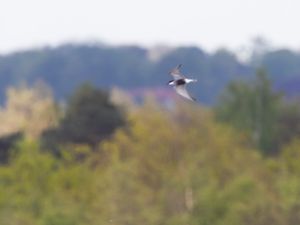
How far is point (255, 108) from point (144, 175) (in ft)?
102

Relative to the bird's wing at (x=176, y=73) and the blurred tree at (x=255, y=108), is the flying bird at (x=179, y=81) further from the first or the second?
the blurred tree at (x=255, y=108)

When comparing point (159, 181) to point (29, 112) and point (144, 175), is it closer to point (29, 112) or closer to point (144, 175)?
point (144, 175)

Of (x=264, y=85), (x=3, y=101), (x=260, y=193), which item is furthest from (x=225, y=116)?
(x=3, y=101)

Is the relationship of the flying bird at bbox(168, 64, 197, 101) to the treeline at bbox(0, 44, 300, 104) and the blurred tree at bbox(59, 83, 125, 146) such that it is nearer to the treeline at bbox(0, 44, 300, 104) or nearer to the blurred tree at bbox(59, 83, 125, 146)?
the blurred tree at bbox(59, 83, 125, 146)

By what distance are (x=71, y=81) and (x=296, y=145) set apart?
131484 mm

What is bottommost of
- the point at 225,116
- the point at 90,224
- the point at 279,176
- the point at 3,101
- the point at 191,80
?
the point at 191,80

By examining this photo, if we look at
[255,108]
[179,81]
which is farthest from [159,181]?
[255,108]

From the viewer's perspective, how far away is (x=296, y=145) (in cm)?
4344

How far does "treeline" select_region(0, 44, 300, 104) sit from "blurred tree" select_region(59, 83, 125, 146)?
338 feet

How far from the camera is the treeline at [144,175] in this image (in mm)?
27547

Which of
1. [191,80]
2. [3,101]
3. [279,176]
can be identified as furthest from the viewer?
[3,101]

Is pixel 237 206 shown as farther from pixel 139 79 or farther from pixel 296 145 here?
pixel 139 79

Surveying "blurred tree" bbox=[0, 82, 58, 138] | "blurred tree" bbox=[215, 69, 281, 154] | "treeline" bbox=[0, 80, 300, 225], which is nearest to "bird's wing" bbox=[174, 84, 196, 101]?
"treeline" bbox=[0, 80, 300, 225]

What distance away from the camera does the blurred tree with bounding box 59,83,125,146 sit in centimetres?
5044
